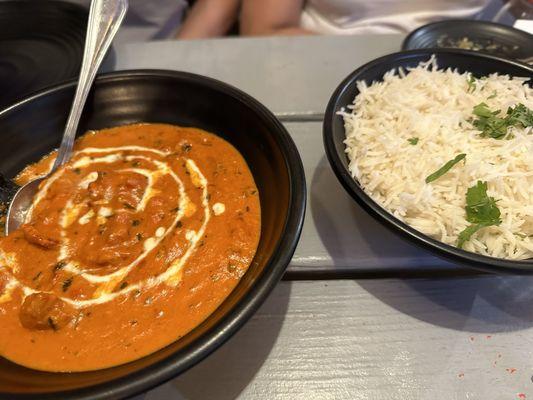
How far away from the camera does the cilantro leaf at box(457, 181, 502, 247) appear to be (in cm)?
127

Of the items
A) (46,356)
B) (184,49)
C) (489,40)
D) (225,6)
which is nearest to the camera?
(46,356)

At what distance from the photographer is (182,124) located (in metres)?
1.81

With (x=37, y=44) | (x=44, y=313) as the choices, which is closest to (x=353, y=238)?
(x=44, y=313)

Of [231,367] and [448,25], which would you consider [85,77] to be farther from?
[448,25]

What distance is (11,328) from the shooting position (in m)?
1.19

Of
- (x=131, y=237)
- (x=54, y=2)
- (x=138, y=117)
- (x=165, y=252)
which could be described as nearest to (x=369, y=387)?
(x=165, y=252)

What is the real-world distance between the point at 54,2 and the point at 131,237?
188 cm

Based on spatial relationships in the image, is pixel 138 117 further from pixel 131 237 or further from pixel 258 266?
pixel 258 266

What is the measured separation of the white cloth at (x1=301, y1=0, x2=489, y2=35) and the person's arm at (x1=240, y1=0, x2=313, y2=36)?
0.21 metres

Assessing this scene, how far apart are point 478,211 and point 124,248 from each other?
3.79ft

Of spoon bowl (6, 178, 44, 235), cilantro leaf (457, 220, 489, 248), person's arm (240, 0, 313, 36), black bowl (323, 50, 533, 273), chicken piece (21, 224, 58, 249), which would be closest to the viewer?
black bowl (323, 50, 533, 273)

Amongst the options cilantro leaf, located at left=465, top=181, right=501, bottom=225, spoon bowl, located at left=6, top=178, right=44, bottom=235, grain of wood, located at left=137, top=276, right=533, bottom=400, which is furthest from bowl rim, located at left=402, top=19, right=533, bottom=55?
spoon bowl, located at left=6, top=178, right=44, bottom=235

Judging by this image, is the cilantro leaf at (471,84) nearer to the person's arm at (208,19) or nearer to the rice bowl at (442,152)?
the rice bowl at (442,152)

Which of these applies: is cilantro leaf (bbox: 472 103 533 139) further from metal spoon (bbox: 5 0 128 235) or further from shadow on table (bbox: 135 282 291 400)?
metal spoon (bbox: 5 0 128 235)
